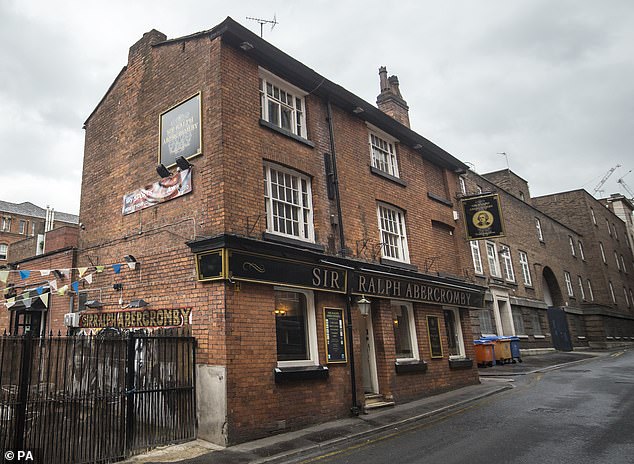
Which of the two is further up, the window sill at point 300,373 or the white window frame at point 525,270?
the white window frame at point 525,270

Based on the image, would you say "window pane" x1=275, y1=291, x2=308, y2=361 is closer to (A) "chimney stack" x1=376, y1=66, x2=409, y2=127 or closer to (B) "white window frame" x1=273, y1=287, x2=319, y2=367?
(B) "white window frame" x1=273, y1=287, x2=319, y2=367

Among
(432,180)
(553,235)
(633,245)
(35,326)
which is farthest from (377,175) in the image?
(633,245)

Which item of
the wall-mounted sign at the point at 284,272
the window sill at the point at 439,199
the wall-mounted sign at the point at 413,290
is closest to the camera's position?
the wall-mounted sign at the point at 284,272

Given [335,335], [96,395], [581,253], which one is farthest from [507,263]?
[96,395]

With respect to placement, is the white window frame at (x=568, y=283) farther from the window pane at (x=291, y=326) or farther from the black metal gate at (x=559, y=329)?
the window pane at (x=291, y=326)

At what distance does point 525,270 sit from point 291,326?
23203 mm

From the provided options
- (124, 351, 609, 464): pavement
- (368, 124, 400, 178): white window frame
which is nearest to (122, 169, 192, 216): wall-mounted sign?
(124, 351, 609, 464): pavement

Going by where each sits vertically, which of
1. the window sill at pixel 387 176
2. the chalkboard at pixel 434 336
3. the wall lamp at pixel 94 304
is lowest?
the chalkboard at pixel 434 336

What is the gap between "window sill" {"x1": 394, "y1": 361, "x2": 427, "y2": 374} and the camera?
12.4 meters

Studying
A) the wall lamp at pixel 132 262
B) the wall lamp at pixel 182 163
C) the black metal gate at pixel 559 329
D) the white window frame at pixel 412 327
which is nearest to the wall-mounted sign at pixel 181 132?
the wall lamp at pixel 182 163

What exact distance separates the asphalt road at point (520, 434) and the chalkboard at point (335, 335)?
218 centimetres

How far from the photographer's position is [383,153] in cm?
1510

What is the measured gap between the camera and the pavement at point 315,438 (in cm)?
713

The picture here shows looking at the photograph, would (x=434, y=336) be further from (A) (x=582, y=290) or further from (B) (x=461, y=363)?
(A) (x=582, y=290)
